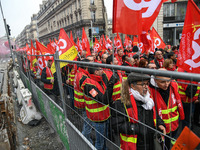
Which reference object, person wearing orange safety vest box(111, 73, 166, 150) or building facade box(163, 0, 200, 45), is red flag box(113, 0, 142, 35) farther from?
building facade box(163, 0, 200, 45)

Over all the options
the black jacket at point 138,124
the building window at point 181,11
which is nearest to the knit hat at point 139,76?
the black jacket at point 138,124

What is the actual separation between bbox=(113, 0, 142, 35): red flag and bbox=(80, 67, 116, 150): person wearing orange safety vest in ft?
2.84

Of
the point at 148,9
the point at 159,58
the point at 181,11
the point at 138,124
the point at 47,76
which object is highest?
the point at 181,11

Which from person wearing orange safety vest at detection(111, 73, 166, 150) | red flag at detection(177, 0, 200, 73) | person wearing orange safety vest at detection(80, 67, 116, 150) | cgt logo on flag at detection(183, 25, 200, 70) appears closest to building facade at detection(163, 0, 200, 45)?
red flag at detection(177, 0, 200, 73)

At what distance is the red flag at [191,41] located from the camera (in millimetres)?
2385

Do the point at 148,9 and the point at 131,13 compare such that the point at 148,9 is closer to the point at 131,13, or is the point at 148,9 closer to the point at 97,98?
the point at 131,13

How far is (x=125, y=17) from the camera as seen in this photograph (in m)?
2.38

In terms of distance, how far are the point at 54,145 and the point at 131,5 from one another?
10.9ft

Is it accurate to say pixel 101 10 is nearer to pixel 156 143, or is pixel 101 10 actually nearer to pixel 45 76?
pixel 45 76

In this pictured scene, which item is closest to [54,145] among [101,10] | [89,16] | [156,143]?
[156,143]

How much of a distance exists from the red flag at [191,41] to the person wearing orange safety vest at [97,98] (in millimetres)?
1374

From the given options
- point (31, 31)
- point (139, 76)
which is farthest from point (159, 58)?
point (31, 31)

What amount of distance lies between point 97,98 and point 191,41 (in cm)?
173

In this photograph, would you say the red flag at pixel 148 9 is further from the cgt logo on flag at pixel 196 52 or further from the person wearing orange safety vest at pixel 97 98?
the person wearing orange safety vest at pixel 97 98
